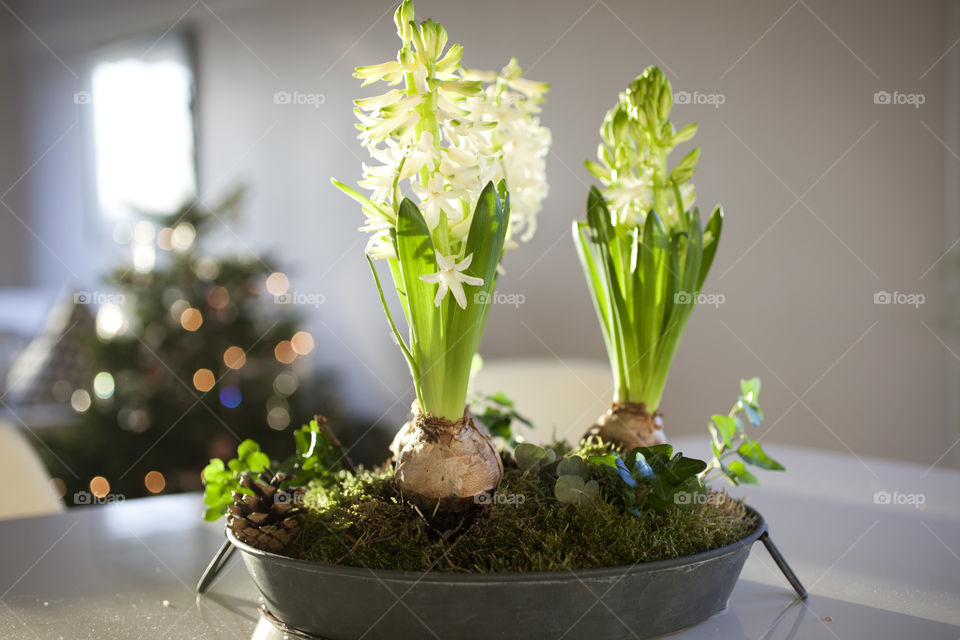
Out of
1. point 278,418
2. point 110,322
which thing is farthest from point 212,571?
point 110,322

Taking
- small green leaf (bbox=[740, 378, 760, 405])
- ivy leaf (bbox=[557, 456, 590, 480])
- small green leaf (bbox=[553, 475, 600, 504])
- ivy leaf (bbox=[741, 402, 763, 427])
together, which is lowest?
small green leaf (bbox=[553, 475, 600, 504])

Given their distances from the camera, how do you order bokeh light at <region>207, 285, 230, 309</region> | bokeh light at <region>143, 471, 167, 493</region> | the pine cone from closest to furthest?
the pine cone
bokeh light at <region>143, 471, 167, 493</region>
bokeh light at <region>207, 285, 230, 309</region>

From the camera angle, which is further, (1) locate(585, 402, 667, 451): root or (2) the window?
(2) the window

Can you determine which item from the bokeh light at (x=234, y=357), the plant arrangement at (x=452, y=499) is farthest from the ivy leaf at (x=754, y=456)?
the bokeh light at (x=234, y=357)

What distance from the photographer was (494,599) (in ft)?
2.01

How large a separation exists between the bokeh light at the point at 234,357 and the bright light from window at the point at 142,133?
2.12 meters

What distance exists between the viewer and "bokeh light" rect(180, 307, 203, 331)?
3.44 meters

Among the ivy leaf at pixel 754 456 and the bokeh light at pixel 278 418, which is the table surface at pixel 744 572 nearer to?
the ivy leaf at pixel 754 456

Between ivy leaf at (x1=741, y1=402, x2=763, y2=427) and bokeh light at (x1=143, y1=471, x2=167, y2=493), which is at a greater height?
ivy leaf at (x1=741, y1=402, x2=763, y2=427)

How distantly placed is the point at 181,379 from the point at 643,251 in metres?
2.91

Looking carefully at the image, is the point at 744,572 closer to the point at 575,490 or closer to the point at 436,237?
the point at 575,490

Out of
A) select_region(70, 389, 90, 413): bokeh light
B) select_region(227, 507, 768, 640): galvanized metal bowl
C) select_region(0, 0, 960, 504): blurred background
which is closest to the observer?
select_region(227, 507, 768, 640): galvanized metal bowl

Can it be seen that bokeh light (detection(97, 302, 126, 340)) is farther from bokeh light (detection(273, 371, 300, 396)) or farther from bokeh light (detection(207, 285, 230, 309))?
bokeh light (detection(273, 371, 300, 396))

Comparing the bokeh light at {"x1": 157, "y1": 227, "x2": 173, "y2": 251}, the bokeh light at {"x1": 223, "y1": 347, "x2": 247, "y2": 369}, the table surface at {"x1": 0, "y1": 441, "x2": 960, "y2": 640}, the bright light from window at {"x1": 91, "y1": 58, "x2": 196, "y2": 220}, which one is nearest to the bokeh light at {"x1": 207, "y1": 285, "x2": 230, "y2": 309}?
the bokeh light at {"x1": 223, "y1": 347, "x2": 247, "y2": 369}
